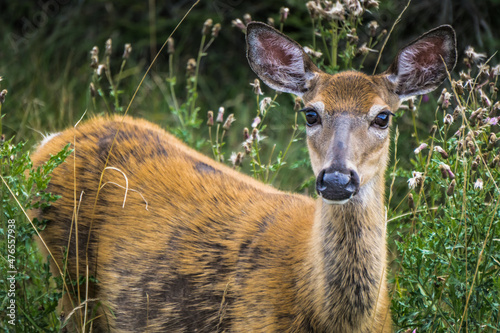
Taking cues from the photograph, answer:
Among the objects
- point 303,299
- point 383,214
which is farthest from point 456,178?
point 303,299

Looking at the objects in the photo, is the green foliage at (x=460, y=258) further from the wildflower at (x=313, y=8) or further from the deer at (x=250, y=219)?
the wildflower at (x=313, y=8)

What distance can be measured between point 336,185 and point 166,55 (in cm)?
540

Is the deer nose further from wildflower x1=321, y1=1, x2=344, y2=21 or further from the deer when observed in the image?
wildflower x1=321, y1=1, x2=344, y2=21

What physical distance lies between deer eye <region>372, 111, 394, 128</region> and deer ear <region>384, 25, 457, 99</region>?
0.93 ft

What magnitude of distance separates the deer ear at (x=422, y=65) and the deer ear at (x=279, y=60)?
1.32ft

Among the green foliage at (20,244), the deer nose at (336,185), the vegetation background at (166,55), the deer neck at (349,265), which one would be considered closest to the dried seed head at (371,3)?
the deer neck at (349,265)

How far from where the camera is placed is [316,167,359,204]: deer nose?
112 inches

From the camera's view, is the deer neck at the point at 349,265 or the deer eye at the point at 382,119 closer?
the deer neck at the point at 349,265

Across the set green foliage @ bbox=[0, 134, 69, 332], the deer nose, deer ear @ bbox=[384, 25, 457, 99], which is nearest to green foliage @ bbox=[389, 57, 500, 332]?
deer ear @ bbox=[384, 25, 457, 99]

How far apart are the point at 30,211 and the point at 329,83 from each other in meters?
1.83

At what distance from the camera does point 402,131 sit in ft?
19.4

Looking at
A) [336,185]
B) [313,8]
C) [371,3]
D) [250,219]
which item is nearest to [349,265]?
[336,185]

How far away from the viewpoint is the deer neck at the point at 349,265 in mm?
3082

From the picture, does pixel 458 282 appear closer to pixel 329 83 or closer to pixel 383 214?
pixel 383 214
